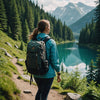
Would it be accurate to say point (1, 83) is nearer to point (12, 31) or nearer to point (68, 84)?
point (68, 84)

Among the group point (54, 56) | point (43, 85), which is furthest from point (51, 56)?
point (43, 85)

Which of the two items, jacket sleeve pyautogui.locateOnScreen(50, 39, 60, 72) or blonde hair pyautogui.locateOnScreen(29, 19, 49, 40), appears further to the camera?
blonde hair pyautogui.locateOnScreen(29, 19, 49, 40)

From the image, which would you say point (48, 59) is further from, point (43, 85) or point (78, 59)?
point (78, 59)

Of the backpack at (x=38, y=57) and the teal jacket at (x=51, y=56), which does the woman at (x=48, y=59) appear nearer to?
the teal jacket at (x=51, y=56)

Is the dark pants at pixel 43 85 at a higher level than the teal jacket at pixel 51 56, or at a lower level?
lower

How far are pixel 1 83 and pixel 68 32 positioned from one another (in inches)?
5175

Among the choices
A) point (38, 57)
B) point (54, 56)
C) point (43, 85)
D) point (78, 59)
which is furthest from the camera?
point (78, 59)

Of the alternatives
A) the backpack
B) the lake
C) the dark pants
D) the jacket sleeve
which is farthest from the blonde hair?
the lake

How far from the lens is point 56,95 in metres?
6.70

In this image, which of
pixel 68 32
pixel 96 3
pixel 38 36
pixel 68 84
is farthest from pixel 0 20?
pixel 68 32

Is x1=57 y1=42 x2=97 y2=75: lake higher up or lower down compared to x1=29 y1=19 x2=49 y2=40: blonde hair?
lower down

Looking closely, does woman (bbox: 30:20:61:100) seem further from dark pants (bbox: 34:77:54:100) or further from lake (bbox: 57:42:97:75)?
Result: lake (bbox: 57:42:97:75)

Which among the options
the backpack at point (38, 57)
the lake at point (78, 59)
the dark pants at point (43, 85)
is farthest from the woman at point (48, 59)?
the lake at point (78, 59)

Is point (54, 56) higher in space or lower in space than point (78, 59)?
higher
